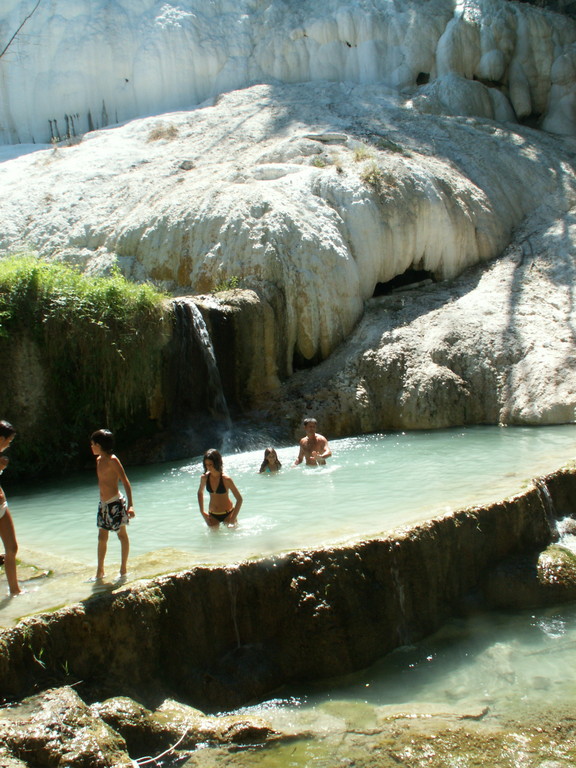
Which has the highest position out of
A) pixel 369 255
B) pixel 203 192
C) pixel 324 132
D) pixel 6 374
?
pixel 324 132

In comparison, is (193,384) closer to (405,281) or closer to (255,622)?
(405,281)

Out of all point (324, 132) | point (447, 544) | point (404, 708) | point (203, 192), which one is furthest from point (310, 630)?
point (324, 132)

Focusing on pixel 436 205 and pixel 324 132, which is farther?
pixel 324 132

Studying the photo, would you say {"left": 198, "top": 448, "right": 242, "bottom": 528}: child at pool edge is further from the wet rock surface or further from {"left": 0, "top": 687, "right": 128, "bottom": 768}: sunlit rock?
{"left": 0, "top": 687, "right": 128, "bottom": 768}: sunlit rock

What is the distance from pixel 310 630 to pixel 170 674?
98 centimetres

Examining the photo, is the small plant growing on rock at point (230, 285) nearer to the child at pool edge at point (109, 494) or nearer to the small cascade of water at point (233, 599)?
the child at pool edge at point (109, 494)

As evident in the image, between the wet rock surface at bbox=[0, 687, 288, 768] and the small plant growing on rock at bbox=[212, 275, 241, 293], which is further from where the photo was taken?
the small plant growing on rock at bbox=[212, 275, 241, 293]

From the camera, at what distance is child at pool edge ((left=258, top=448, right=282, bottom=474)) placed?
9.54 meters

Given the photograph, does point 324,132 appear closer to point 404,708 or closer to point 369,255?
point 369,255

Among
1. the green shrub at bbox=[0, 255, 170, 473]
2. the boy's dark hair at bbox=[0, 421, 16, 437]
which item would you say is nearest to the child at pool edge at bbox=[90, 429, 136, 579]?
the boy's dark hair at bbox=[0, 421, 16, 437]

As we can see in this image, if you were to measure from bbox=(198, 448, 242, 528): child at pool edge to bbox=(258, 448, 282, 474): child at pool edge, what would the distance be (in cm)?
240

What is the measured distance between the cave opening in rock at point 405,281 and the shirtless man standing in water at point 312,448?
19.5ft

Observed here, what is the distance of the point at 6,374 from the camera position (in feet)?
34.6

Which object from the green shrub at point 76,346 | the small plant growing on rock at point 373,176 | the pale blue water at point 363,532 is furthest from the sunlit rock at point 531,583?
the small plant growing on rock at point 373,176
